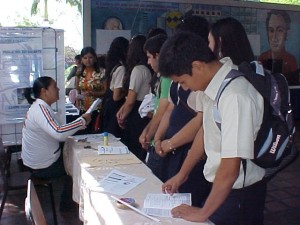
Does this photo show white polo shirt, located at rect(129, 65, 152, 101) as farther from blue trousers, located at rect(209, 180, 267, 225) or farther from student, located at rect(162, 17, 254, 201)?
blue trousers, located at rect(209, 180, 267, 225)

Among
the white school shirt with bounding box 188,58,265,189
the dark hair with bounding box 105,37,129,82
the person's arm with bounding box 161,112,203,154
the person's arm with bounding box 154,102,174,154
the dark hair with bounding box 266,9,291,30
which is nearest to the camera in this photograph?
the white school shirt with bounding box 188,58,265,189

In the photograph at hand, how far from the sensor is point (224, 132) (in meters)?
1.18

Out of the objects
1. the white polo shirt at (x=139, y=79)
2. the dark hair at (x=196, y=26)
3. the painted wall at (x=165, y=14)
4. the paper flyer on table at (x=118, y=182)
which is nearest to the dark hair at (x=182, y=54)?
the paper flyer on table at (x=118, y=182)

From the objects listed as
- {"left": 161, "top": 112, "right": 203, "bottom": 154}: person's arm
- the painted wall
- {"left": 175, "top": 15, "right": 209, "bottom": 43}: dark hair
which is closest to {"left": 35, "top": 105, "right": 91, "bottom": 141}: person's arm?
{"left": 161, "top": 112, "right": 203, "bottom": 154}: person's arm

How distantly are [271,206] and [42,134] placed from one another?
1.84m

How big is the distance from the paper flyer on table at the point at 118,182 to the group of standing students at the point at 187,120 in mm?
163

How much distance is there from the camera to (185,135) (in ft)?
5.98

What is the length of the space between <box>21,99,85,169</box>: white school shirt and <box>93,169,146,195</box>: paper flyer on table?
0.79 meters

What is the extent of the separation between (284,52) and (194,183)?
5.13 meters

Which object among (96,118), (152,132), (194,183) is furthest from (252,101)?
(96,118)

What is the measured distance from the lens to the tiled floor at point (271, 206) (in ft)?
9.31

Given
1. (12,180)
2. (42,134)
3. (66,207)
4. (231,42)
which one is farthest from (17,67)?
(231,42)

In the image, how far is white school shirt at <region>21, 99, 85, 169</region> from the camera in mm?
2543

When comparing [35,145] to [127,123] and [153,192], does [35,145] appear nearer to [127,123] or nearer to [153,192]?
[127,123]
